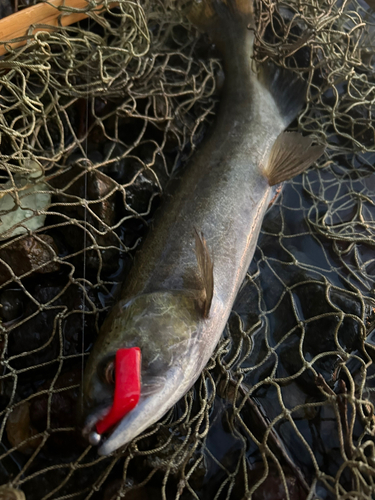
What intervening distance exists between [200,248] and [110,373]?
828 millimetres

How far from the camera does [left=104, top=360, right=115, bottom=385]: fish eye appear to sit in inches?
68.6

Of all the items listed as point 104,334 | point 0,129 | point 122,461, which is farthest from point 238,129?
point 122,461

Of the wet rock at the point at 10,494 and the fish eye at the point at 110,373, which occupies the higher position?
the fish eye at the point at 110,373

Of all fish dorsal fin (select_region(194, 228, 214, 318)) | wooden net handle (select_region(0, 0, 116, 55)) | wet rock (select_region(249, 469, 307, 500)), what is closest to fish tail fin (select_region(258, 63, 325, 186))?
fish dorsal fin (select_region(194, 228, 214, 318))

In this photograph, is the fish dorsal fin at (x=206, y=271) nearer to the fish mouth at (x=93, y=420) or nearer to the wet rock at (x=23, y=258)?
the fish mouth at (x=93, y=420)

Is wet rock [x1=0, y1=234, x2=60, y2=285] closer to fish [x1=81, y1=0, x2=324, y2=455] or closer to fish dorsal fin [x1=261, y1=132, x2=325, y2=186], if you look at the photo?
fish [x1=81, y1=0, x2=324, y2=455]

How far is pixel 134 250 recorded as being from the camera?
2658 millimetres

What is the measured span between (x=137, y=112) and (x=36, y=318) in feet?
5.69

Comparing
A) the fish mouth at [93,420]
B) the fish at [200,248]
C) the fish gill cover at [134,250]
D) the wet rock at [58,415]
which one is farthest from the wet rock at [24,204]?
the fish mouth at [93,420]

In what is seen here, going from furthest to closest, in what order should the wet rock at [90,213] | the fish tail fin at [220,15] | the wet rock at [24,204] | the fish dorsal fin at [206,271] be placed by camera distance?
the fish tail fin at [220,15] < the wet rock at [90,213] < the wet rock at [24,204] < the fish dorsal fin at [206,271]

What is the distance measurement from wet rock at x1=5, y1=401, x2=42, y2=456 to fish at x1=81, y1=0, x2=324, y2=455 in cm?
62

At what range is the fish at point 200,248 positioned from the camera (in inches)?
68.5

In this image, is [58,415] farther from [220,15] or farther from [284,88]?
[220,15]

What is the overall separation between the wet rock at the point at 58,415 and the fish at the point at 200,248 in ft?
1.28
